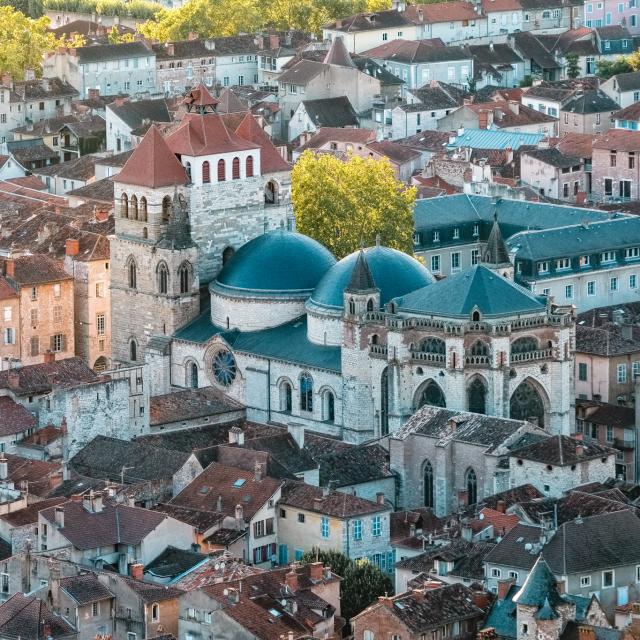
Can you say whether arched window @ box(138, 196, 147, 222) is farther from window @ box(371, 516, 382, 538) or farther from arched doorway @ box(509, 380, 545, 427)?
window @ box(371, 516, 382, 538)

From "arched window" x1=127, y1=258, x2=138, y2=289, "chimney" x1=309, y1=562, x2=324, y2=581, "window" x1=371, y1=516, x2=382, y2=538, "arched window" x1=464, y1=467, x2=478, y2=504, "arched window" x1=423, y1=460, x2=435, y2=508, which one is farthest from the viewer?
"arched window" x1=127, y1=258, x2=138, y2=289

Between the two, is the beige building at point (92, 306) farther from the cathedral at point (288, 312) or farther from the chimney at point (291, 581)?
the chimney at point (291, 581)

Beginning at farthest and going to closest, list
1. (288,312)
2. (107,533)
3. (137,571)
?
(288,312) → (107,533) → (137,571)

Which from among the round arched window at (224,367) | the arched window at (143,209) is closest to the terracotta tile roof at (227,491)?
the round arched window at (224,367)

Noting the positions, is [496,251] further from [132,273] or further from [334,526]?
[334,526]

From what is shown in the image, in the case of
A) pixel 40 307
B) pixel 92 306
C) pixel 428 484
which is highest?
pixel 40 307

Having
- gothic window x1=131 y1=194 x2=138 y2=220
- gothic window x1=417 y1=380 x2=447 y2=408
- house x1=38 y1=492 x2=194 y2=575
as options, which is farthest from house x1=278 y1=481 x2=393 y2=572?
gothic window x1=131 y1=194 x2=138 y2=220

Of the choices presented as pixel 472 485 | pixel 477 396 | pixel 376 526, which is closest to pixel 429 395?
pixel 477 396
